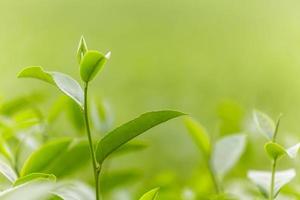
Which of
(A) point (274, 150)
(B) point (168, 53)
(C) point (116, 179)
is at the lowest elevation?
(B) point (168, 53)

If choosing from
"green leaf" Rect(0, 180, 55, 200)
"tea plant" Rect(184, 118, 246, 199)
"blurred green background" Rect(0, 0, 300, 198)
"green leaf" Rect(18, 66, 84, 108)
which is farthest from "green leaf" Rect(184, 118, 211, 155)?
"blurred green background" Rect(0, 0, 300, 198)

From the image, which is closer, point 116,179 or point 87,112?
point 87,112

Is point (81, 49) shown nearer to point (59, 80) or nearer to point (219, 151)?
point (59, 80)

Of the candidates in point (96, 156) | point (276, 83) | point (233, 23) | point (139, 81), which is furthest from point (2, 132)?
point (233, 23)

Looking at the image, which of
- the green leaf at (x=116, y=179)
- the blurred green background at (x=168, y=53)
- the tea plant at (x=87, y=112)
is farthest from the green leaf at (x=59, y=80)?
the blurred green background at (x=168, y=53)

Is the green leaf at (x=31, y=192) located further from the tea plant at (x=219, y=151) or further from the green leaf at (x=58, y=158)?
the tea plant at (x=219, y=151)

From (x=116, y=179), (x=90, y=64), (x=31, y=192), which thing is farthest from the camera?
(x=116, y=179)

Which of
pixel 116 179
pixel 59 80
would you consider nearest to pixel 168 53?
pixel 116 179

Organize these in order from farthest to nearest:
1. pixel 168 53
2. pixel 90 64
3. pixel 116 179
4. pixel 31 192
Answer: pixel 168 53 < pixel 116 179 < pixel 90 64 < pixel 31 192
